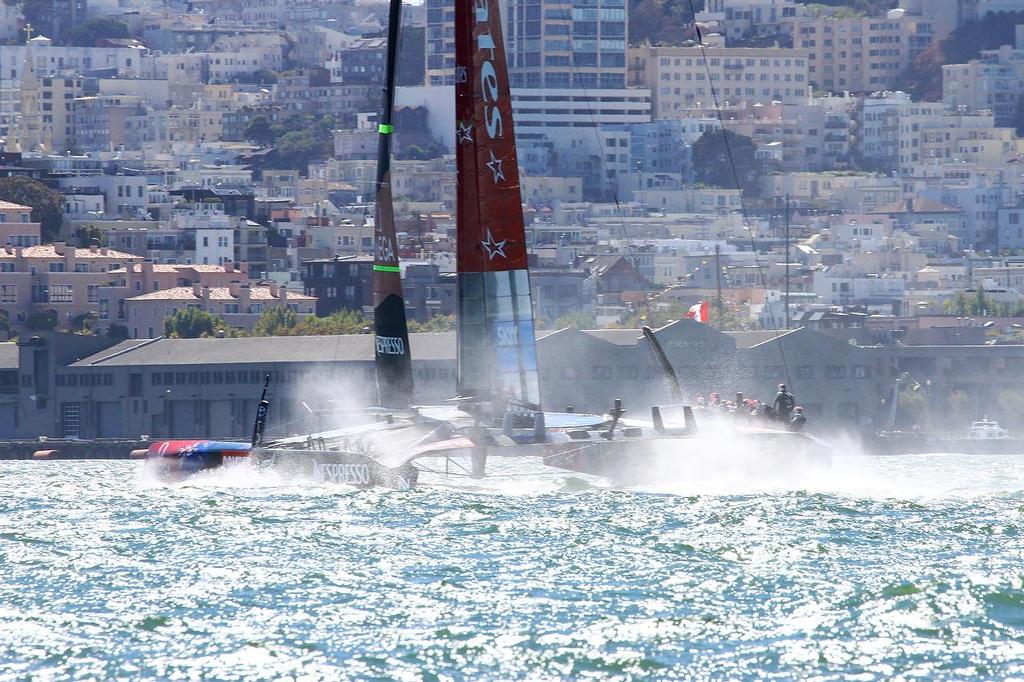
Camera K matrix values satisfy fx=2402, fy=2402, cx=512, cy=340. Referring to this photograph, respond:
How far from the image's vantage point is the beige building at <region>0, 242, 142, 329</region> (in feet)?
225

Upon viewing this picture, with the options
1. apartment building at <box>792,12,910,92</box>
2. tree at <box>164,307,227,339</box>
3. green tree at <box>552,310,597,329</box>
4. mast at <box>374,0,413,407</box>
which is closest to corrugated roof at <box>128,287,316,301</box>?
tree at <box>164,307,227,339</box>

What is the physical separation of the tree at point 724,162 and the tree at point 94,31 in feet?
156

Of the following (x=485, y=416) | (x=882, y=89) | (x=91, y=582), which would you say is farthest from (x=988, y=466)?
(x=882, y=89)

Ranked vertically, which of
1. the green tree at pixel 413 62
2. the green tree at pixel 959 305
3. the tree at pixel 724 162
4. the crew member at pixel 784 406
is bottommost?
the green tree at pixel 959 305

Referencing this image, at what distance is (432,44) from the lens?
125m

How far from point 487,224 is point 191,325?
4029 cm

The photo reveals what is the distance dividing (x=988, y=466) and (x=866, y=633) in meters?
19.7

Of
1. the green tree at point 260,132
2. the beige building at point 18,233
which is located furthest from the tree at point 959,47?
the beige building at point 18,233

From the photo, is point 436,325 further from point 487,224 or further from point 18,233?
point 487,224

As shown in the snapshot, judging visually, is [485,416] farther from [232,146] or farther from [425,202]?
[232,146]

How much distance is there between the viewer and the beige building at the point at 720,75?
12300 centimetres

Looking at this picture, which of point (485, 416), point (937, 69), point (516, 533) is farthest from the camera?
point (937, 69)

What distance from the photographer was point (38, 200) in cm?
8375

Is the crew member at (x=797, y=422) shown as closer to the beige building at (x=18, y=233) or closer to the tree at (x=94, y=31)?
the beige building at (x=18, y=233)
